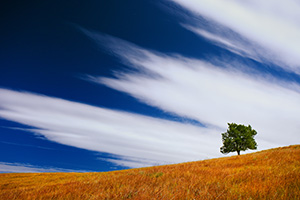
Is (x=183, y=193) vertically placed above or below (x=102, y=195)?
above

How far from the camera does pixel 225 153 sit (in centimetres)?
4172

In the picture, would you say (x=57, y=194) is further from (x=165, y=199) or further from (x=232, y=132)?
(x=232, y=132)

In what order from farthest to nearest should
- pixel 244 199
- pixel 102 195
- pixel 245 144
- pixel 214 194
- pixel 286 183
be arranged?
pixel 245 144
pixel 286 183
pixel 102 195
pixel 214 194
pixel 244 199

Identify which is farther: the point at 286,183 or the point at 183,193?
the point at 286,183

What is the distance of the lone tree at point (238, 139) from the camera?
40.6 metres

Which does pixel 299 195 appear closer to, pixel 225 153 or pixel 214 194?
pixel 214 194

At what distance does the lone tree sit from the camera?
40562mm

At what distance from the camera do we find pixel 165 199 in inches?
149

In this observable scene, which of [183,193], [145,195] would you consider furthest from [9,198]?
[183,193]

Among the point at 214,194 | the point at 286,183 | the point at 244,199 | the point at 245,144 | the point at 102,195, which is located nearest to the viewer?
the point at 244,199

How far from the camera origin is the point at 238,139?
4053 centimetres

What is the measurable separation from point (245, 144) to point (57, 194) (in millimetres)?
44158

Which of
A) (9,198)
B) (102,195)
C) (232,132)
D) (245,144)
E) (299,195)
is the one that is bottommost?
(9,198)

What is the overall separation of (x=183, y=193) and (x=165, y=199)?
1.89 feet
